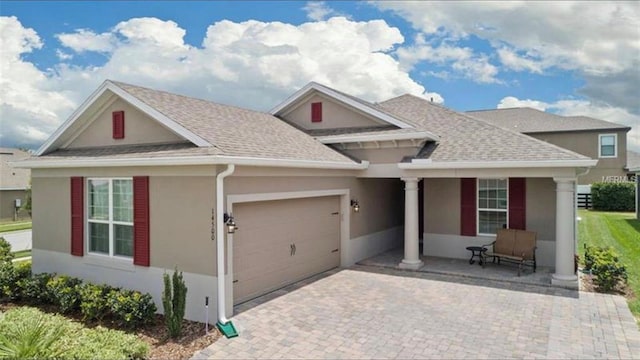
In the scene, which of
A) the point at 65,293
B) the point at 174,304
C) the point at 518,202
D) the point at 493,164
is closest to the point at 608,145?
the point at 518,202

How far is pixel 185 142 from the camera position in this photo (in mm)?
8719

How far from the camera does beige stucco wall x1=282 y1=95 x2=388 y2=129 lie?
13719 millimetres

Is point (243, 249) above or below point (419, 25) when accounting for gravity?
below

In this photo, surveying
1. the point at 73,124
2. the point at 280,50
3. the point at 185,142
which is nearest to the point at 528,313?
the point at 185,142

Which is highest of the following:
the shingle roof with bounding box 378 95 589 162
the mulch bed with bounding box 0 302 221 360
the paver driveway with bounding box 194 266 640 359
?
the shingle roof with bounding box 378 95 589 162

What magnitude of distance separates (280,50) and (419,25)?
7710mm

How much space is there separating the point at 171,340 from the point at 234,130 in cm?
510

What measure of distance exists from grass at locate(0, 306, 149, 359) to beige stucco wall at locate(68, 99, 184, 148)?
14.1ft

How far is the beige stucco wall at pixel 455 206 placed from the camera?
1198cm

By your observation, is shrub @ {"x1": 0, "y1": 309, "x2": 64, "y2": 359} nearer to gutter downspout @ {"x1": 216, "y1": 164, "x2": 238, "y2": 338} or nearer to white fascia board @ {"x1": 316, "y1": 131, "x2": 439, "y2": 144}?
gutter downspout @ {"x1": 216, "y1": 164, "x2": 238, "y2": 338}

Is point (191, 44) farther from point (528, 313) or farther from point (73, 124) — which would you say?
point (528, 313)

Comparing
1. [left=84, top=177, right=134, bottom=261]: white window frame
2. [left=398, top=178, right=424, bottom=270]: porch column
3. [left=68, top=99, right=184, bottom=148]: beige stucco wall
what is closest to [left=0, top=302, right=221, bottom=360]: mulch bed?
[left=84, top=177, right=134, bottom=261]: white window frame

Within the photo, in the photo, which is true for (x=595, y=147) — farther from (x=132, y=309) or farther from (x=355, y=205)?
(x=132, y=309)

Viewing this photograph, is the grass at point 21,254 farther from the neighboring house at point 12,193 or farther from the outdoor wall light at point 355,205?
the neighboring house at point 12,193
